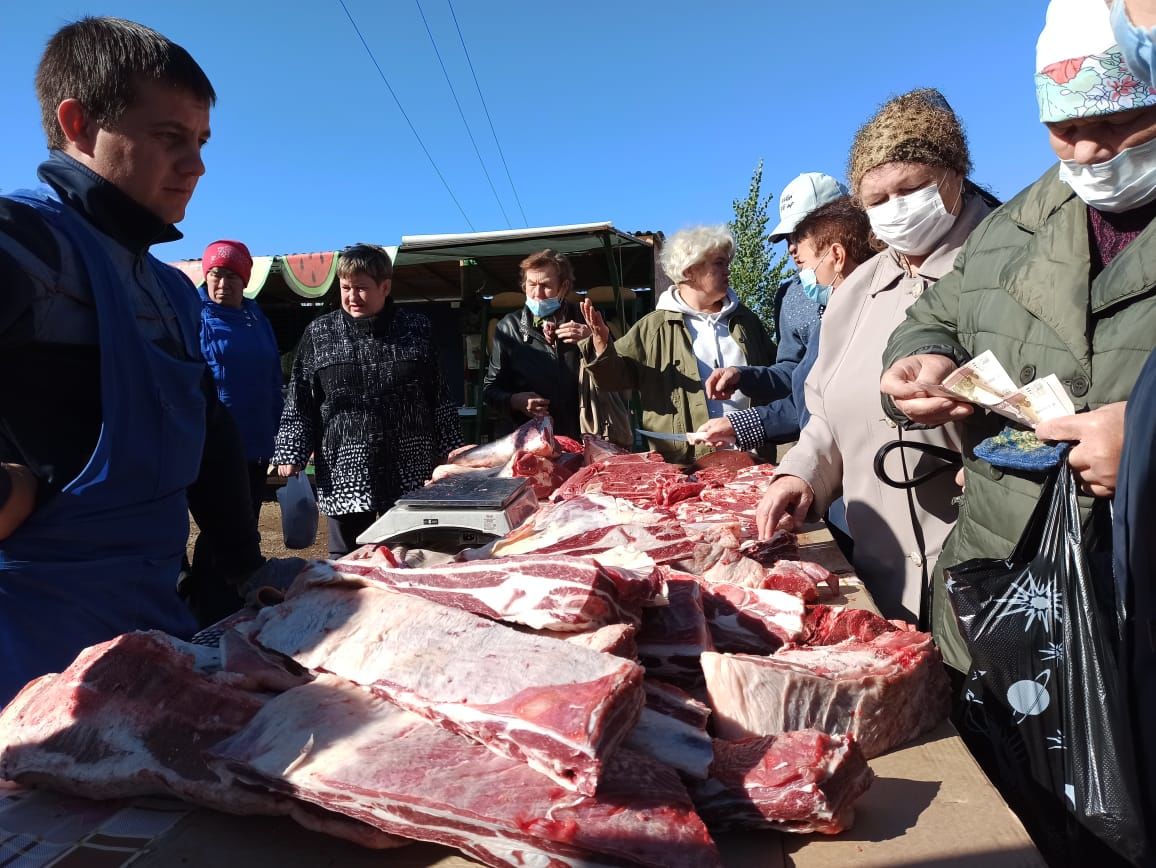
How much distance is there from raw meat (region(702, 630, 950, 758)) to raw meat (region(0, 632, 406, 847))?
0.69 meters

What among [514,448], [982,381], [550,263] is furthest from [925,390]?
[550,263]

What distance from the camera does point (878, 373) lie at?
2.69 metres

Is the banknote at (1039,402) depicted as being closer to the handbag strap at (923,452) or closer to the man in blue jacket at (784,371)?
the handbag strap at (923,452)

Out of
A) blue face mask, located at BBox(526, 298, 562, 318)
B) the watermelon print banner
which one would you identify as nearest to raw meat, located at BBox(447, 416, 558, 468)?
blue face mask, located at BBox(526, 298, 562, 318)

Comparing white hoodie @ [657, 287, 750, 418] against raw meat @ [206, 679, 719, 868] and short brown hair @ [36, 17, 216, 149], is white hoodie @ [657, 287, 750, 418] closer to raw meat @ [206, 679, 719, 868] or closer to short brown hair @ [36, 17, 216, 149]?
short brown hair @ [36, 17, 216, 149]

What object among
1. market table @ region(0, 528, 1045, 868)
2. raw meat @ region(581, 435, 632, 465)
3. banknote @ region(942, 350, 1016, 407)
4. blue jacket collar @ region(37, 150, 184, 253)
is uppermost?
blue jacket collar @ region(37, 150, 184, 253)

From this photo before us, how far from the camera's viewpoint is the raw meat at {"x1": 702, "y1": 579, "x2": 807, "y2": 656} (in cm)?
182

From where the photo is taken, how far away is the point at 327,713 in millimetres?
1374

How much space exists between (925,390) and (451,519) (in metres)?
1.77

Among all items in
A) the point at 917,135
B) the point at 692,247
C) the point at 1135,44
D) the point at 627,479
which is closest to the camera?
the point at 1135,44

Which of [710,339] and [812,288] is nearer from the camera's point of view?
[812,288]

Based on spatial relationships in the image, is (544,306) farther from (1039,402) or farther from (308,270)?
(308,270)

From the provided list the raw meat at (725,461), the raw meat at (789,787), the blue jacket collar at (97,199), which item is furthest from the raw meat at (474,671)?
the raw meat at (725,461)

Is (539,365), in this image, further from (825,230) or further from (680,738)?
(680,738)
